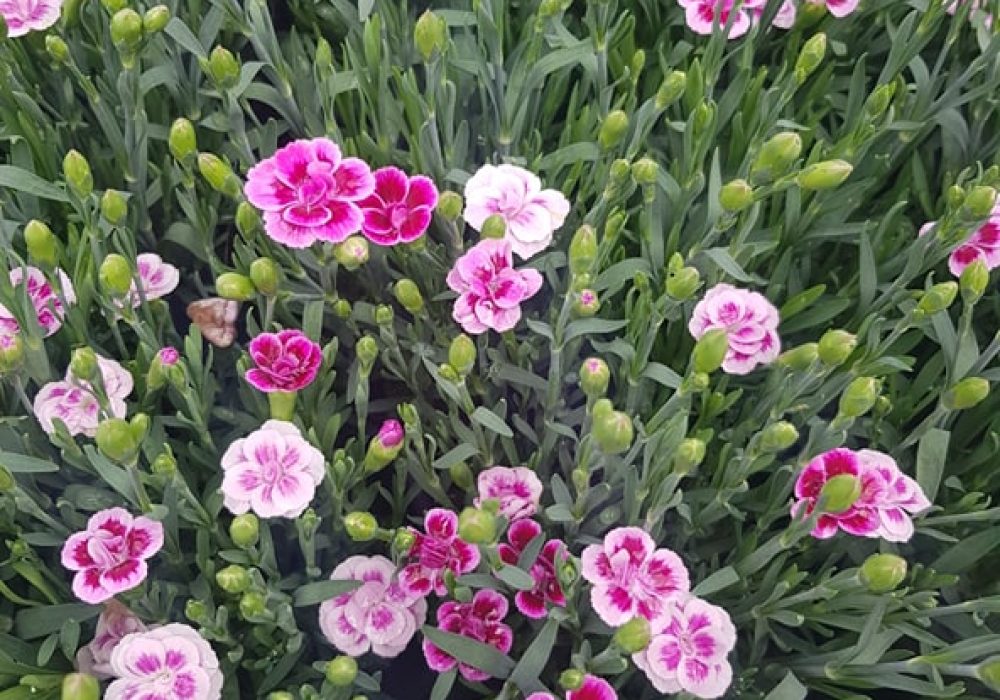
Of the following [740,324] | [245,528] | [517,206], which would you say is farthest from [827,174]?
[245,528]

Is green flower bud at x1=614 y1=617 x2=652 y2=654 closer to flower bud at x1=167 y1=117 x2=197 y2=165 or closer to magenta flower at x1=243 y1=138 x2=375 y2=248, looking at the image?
magenta flower at x1=243 y1=138 x2=375 y2=248

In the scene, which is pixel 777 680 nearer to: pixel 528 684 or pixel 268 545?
pixel 528 684

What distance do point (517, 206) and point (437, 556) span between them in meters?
0.39

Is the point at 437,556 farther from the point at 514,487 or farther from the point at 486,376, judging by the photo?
the point at 486,376

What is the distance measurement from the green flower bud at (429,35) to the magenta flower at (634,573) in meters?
0.57

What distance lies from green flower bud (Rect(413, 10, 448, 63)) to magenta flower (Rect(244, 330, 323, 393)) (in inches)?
13.9

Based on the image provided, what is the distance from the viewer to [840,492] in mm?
857

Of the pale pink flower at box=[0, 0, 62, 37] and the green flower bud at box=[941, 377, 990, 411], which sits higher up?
the pale pink flower at box=[0, 0, 62, 37]

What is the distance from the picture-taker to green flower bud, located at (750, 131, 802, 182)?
0.98 meters

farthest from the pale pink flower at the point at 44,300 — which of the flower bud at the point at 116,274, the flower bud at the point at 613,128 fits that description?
the flower bud at the point at 613,128

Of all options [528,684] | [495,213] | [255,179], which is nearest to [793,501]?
[528,684]

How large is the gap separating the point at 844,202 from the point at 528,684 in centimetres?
77

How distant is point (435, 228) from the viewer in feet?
4.35

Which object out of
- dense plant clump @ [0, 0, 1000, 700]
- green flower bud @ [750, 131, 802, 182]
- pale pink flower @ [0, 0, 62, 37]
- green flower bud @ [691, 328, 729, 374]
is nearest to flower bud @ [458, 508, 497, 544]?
dense plant clump @ [0, 0, 1000, 700]
